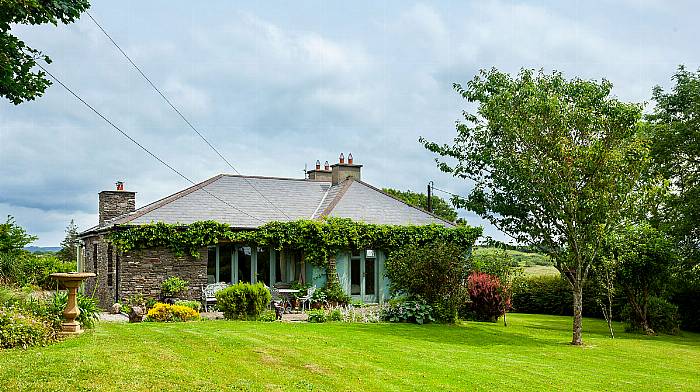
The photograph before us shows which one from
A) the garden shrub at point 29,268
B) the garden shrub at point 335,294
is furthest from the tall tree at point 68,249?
the garden shrub at point 335,294

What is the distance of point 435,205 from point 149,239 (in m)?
33.8

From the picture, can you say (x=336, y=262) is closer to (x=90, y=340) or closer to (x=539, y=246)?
(x=539, y=246)

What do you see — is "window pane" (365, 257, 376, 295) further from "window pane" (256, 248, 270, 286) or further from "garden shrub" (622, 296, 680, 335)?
"garden shrub" (622, 296, 680, 335)

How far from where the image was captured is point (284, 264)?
26297mm

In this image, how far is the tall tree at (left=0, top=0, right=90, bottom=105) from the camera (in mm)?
12484

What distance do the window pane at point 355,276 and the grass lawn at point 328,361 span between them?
804cm

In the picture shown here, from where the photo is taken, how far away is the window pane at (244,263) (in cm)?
2534

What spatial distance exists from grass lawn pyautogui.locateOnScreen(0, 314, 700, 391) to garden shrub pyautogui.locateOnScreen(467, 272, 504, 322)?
4818 mm

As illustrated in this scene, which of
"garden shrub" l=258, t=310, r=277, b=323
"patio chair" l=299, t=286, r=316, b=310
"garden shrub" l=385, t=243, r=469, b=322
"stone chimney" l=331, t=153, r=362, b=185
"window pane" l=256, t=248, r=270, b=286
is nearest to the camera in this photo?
"garden shrub" l=258, t=310, r=277, b=323

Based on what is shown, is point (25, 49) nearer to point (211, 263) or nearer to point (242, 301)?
point (242, 301)

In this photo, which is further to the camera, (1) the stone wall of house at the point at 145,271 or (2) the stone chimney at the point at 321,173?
(2) the stone chimney at the point at 321,173

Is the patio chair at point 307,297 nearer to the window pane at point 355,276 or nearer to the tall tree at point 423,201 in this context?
the window pane at point 355,276

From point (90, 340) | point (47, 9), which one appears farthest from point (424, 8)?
point (90, 340)

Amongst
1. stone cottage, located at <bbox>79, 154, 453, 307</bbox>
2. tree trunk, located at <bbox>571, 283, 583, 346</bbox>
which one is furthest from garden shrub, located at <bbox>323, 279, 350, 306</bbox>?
tree trunk, located at <bbox>571, 283, 583, 346</bbox>
